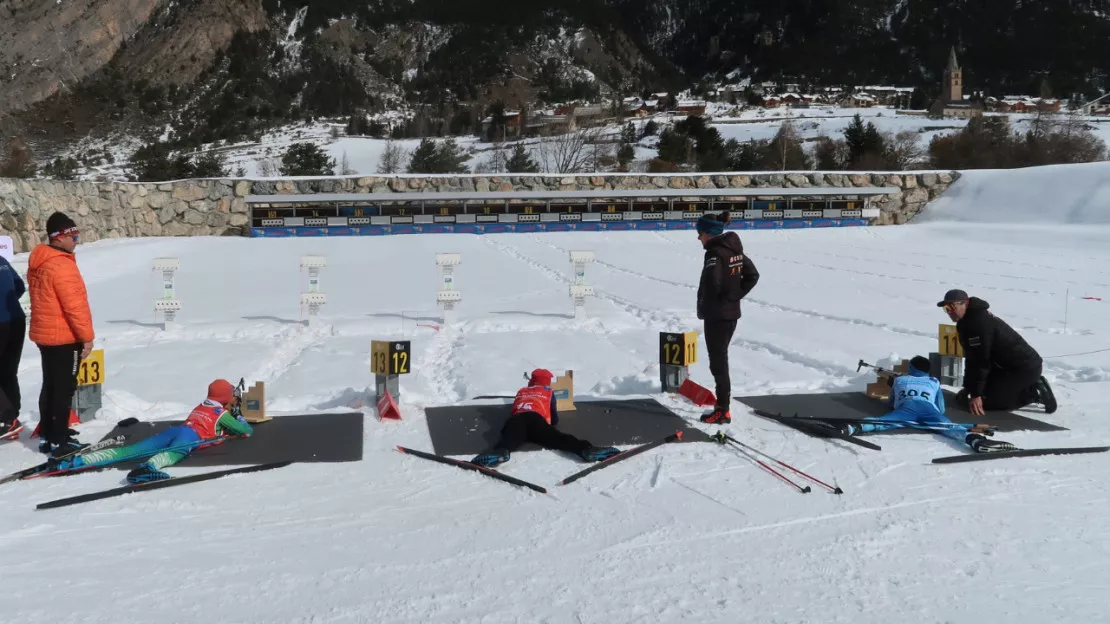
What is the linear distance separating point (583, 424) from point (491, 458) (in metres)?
1.25

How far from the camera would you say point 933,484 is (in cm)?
480

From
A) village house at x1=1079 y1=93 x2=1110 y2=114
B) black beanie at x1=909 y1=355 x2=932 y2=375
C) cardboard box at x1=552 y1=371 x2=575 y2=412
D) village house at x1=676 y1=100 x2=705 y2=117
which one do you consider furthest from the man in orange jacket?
village house at x1=1079 y1=93 x2=1110 y2=114

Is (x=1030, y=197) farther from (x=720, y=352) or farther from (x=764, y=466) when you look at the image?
(x=764, y=466)

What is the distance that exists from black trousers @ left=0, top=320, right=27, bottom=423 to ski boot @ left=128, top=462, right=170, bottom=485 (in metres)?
1.67

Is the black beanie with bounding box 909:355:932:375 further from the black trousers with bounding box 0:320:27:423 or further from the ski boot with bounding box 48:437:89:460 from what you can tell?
the black trousers with bounding box 0:320:27:423

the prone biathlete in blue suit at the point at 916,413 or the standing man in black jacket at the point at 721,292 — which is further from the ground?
the standing man in black jacket at the point at 721,292

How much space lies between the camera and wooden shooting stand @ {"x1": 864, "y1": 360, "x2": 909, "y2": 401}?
6.86 metres

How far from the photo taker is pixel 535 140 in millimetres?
60375

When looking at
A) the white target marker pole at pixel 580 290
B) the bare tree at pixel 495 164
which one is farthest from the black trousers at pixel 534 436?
the bare tree at pixel 495 164

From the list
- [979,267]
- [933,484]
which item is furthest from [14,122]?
[933,484]

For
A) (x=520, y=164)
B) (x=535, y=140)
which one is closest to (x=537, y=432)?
(x=520, y=164)

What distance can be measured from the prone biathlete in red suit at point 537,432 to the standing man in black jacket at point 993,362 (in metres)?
3.02

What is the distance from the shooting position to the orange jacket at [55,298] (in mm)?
5105

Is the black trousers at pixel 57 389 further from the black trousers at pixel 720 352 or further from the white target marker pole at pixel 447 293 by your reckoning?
the white target marker pole at pixel 447 293
